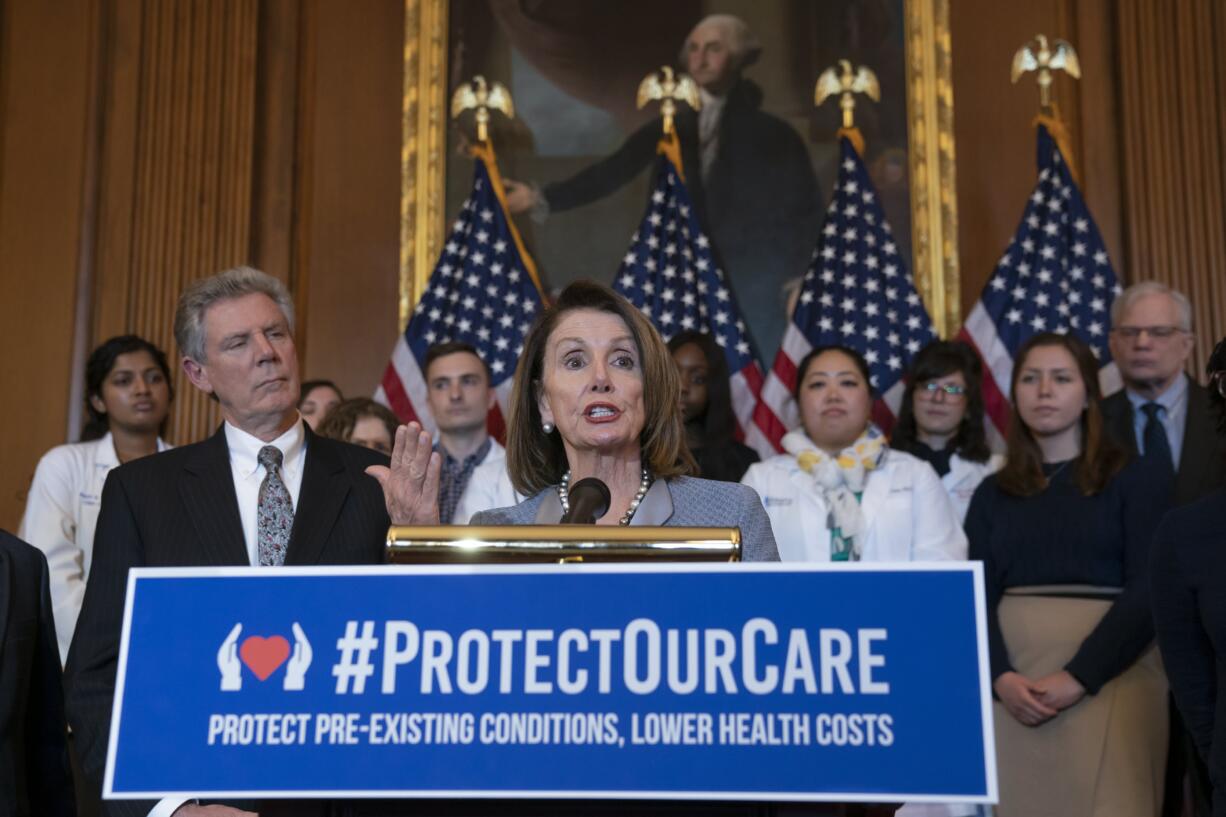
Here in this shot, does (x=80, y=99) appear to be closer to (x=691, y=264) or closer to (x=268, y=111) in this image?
(x=268, y=111)

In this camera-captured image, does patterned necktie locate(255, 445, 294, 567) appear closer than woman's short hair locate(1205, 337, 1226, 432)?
Yes

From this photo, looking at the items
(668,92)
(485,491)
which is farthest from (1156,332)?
(668,92)

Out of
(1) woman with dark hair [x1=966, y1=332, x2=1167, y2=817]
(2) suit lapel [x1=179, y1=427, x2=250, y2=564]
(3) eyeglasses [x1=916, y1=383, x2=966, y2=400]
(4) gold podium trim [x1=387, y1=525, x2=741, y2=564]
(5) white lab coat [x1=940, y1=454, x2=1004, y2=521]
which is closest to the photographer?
(4) gold podium trim [x1=387, y1=525, x2=741, y2=564]

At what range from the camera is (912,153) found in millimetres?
6562

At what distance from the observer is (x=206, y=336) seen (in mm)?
3031

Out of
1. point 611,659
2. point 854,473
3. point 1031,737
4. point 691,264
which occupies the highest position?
point 691,264

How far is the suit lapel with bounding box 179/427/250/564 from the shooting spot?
2.76 m

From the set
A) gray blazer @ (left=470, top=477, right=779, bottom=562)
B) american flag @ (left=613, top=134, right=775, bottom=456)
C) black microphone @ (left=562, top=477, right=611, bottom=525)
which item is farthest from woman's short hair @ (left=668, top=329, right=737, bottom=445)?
black microphone @ (left=562, top=477, right=611, bottom=525)

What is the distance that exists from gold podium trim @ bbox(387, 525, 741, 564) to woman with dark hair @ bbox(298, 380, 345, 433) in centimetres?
393

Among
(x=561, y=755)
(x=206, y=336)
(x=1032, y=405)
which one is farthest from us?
(x=1032, y=405)

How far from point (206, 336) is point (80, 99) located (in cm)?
436

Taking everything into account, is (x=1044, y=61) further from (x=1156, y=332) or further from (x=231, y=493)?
(x=231, y=493)

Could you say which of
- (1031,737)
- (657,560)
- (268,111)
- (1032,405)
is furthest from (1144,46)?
(657,560)

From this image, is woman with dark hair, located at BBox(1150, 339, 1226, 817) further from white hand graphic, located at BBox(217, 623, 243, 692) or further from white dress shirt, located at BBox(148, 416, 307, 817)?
white hand graphic, located at BBox(217, 623, 243, 692)
